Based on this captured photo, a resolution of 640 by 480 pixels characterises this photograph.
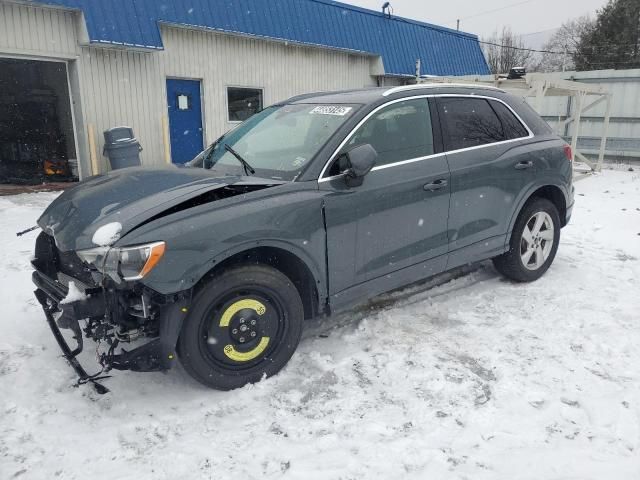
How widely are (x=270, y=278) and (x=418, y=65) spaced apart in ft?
45.1

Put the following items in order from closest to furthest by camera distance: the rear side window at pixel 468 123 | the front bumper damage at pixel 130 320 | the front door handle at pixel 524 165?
1. the front bumper damage at pixel 130 320
2. the rear side window at pixel 468 123
3. the front door handle at pixel 524 165

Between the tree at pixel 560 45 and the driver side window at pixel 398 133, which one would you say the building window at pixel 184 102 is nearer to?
the driver side window at pixel 398 133

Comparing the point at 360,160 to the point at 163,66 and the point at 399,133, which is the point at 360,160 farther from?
the point at 163,66

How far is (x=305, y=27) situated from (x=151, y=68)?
4171mm

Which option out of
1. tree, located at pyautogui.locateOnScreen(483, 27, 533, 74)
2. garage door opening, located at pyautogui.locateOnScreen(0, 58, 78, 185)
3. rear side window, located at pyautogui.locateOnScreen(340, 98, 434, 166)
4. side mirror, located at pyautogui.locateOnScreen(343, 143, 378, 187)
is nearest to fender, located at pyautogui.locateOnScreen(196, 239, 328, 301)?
side mirror, located at pyautogui.locateOnScreen(343, 143, 378, 187)

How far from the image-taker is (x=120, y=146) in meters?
9.37

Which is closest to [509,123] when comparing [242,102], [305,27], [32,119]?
[242,102]

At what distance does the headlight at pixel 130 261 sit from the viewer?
2.58m

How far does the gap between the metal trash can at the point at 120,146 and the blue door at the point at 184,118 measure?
1.74 meters

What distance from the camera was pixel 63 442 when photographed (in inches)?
103

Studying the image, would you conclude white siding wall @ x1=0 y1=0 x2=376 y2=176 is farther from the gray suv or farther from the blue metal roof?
the gray suv

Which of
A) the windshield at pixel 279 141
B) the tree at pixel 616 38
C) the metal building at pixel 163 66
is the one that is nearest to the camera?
the windshield at pixel 279 141

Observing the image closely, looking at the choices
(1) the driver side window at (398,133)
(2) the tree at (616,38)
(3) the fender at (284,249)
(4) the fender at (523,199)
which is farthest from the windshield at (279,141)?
(2) the tree at (616,38)

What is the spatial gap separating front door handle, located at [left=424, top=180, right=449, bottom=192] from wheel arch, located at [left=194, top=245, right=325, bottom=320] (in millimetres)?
1147
